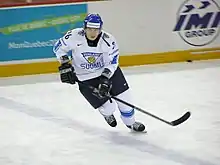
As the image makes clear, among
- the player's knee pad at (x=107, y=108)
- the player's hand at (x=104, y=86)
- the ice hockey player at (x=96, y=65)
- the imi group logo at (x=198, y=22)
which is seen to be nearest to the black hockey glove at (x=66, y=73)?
the ice hockey player at (x=96, y=65)

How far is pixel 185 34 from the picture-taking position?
6562mm

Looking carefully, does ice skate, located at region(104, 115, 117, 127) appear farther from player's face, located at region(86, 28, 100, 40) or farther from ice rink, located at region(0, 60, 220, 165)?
player's face, located at region(86, 28, 100, 40)

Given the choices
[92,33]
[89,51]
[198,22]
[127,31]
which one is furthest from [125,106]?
[198,22]

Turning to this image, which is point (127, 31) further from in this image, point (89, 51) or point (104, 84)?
point (104, 84)

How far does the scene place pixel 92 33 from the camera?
3.97 m

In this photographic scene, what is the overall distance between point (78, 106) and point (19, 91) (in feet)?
2.61

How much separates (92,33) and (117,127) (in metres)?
0.85

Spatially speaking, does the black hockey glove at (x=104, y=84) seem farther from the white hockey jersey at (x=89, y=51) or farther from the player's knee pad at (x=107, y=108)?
the player's knee pad at (x=107, y=108)

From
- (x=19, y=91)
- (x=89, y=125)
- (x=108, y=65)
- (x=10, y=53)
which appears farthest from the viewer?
(x=10, y=53)

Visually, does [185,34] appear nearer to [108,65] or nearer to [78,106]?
[78,106]

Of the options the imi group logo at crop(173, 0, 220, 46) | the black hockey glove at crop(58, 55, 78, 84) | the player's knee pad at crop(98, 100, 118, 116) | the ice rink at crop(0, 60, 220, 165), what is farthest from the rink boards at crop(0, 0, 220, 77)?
the black hockey glove at crop(58, 55, 78, 84)

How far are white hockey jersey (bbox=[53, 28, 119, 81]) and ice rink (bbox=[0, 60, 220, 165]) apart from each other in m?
0.52

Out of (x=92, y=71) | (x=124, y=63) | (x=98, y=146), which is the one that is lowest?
(x=124, y=63)

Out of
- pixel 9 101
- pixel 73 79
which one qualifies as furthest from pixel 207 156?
pixel 9 101
